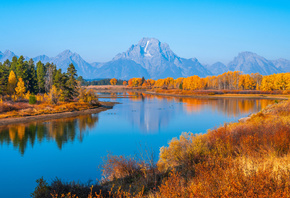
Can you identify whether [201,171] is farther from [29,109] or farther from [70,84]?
[70,84]

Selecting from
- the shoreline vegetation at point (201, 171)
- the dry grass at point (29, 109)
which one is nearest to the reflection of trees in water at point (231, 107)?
the dry grass at point (29, 109)

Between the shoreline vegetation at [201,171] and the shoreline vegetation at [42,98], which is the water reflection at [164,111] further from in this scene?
the shoreline vegetation at [201,171]

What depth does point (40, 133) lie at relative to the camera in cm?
2869

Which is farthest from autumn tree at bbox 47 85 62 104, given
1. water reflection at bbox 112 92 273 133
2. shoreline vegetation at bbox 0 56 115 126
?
water reflection at bbox 112 92 273 133

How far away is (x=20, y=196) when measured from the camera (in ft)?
41.9

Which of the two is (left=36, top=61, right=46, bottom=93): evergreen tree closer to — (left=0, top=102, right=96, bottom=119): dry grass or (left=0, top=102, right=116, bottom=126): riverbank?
(left=0, top=102, right=96, bottom=119): dry grass

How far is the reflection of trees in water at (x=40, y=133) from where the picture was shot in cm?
2483

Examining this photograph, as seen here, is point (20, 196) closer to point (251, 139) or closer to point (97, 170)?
point (97, 170)

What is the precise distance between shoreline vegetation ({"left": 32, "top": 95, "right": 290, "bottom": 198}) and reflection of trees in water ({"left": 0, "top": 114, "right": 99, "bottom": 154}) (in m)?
14.0

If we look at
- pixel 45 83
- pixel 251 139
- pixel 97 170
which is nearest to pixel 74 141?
pixel 97 170

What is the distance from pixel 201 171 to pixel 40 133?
26.0 meters

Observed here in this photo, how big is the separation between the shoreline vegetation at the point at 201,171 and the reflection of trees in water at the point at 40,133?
14.0m

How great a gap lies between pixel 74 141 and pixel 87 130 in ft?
20.0

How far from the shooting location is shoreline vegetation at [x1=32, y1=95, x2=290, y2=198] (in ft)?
19.2
